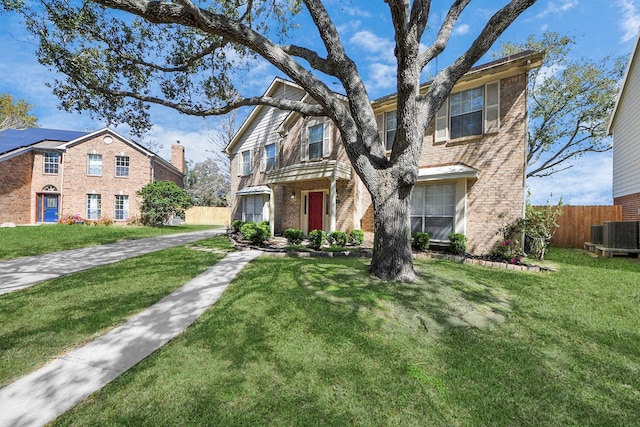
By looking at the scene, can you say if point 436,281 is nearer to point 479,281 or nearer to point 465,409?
point 479,281

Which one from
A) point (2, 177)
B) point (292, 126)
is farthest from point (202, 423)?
point (2, 177)

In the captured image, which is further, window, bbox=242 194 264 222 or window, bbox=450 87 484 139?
window, bbox=242 194 264 222

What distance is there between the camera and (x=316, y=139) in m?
12.2

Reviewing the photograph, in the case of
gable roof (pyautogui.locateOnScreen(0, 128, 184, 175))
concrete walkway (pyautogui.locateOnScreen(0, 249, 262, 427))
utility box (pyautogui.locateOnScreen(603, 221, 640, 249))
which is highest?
gable roof (pyautogui.locateOnScreen(0, 128, 184, 175))

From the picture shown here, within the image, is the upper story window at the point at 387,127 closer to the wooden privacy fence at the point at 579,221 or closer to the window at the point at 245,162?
the wooden privacy fence at the point at 579,221

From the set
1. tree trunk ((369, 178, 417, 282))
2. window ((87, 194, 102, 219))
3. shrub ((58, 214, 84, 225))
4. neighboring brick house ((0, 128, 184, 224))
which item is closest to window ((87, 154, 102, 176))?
neighboring brick house ((0, 128, 184, 224))

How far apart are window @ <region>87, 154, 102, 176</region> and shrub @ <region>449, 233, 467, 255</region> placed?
2429 centimetres

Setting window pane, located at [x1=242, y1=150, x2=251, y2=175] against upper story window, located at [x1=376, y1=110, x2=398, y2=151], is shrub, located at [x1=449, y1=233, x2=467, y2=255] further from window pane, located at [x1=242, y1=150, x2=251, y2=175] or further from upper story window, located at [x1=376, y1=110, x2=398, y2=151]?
window pane, located at [x1=242, y1=150, x2=251, y2=175]

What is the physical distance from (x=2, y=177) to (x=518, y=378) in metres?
28.2

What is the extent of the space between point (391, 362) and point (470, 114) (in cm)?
867

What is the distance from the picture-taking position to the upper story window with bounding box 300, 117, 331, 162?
11602mm

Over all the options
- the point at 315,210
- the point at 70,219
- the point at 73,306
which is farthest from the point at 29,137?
the point at 73,306

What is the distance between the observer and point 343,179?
1073 cm

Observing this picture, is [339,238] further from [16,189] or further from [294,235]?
[16,189]
